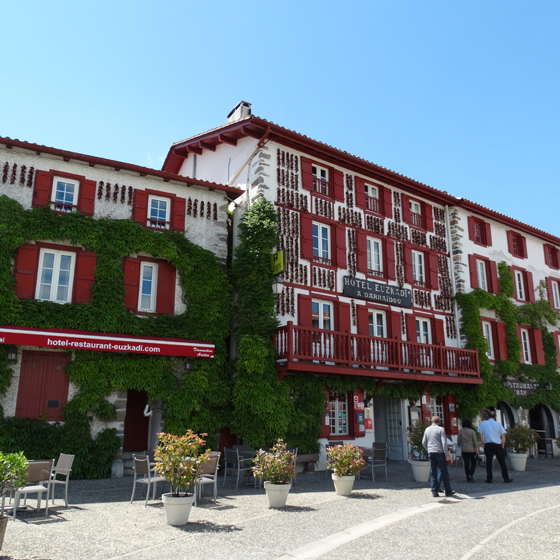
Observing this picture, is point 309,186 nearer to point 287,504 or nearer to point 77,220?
point 77,220

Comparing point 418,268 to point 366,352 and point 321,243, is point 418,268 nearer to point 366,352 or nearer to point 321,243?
point 321,243

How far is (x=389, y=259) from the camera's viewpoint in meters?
18.5

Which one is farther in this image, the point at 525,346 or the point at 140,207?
the point at 525,346

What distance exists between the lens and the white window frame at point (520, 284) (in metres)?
23.0

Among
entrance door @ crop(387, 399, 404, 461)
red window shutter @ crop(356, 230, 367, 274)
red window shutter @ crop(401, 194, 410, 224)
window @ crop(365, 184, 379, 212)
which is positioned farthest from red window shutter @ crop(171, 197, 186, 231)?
entrance door @ crop(387, 399, 404, 461)

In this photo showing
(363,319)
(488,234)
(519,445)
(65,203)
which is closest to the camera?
(65,203)

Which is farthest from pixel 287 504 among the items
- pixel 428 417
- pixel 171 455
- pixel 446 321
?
pixel 446 321

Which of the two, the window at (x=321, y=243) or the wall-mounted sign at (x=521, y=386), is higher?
the window at (x=321, y=243)

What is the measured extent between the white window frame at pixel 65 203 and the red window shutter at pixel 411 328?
1114 centimetres

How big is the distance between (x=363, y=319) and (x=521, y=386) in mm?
8068

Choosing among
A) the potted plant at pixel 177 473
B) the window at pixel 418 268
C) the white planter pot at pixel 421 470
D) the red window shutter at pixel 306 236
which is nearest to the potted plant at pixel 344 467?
the white planter pot at pixel 421 470

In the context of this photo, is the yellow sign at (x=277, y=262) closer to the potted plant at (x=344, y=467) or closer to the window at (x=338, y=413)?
the window at (x=338, y=413)

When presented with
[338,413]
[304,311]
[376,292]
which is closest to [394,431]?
[338,413]

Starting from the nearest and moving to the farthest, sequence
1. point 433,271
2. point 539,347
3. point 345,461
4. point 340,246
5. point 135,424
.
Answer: point 345,461 < point 135,424 < point 340,246 < point 433,271 < point 539,347
